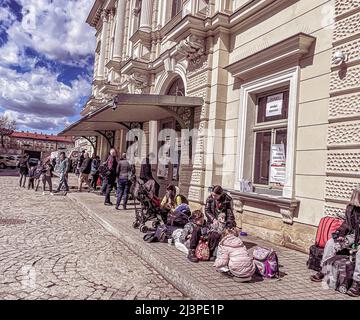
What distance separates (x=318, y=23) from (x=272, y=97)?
1801 mm

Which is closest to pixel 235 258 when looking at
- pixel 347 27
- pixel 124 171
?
pixel 347 27

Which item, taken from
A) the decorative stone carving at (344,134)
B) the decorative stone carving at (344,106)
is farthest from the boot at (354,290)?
the decorative stone carving at (344,106)

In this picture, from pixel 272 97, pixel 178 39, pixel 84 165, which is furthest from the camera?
pixel 84 165

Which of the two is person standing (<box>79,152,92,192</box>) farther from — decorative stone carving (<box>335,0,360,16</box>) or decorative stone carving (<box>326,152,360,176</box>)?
decorative stone carving (<box>335,0,360,16</box>)

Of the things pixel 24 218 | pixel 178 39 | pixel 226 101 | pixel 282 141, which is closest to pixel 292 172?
pixel 282 141

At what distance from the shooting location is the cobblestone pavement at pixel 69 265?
418 centimetres

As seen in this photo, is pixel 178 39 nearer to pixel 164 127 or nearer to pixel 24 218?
pixel 164 127

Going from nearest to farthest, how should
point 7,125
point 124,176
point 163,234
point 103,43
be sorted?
1. point 163,234
2. point 124,176
3. point 103,43
4. point 7,125

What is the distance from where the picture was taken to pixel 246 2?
8258 mm

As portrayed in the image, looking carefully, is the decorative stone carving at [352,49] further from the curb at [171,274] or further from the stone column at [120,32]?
the stone column at [120,32]

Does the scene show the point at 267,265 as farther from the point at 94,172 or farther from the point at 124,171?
the point at 94,172

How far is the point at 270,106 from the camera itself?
25.1 feet

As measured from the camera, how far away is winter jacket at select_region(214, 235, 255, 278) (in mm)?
4496

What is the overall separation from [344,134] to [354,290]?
2530 mm
